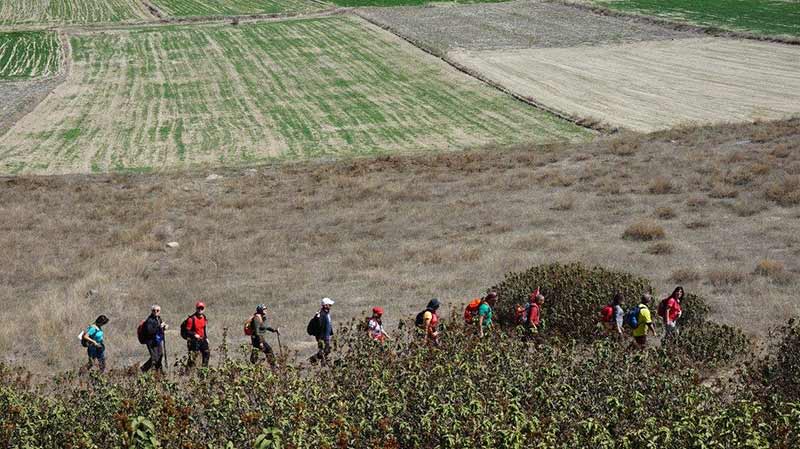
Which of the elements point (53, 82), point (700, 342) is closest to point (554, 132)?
point (700, 342)

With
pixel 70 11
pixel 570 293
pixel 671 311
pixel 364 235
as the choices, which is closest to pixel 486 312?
pixel 570 293

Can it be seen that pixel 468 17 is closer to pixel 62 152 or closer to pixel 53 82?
pixel 53 82

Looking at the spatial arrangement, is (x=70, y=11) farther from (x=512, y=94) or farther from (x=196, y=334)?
(x=196, y=334)

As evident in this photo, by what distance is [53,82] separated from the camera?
181ft

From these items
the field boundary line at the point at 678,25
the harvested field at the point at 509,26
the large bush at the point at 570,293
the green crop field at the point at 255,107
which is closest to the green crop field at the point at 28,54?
the green crop field at the point at 255,107

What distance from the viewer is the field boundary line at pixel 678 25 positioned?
188 feet

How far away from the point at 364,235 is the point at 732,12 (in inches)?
2027

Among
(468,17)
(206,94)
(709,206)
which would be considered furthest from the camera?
(468,17)

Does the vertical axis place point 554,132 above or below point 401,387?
below

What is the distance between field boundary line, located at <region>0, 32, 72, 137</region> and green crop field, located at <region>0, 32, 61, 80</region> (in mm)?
458

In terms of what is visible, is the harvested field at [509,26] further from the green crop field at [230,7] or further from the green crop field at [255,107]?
the green crop field at [230,7]

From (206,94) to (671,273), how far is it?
121 ft

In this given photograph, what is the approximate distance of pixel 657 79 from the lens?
4988 centimetres

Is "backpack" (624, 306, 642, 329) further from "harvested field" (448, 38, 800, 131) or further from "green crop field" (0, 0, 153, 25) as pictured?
"green crop field" (0, 0, 153, 25)
